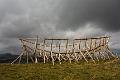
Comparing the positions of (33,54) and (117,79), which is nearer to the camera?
(117,79)

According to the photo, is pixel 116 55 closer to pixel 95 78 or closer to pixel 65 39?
pixel 65 39

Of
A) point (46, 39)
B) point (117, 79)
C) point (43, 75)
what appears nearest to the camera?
point (117, 79)

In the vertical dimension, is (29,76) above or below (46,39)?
below

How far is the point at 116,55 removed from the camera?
45906 mm

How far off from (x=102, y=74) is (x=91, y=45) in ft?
57.4

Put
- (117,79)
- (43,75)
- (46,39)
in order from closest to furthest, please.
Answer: (117,79) → (43,75) → (46,39)

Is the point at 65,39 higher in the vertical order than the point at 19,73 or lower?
higher

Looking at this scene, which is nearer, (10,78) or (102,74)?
(10,78)

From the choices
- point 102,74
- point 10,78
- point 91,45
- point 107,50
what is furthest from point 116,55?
point 10,78

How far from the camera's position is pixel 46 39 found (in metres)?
41.2

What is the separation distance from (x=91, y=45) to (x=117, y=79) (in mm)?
20079

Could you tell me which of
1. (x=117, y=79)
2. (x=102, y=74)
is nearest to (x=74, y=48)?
(x=102, y=74)

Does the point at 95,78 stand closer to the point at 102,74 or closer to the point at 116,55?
the point at 102,74

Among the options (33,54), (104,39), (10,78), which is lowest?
(10,78)
